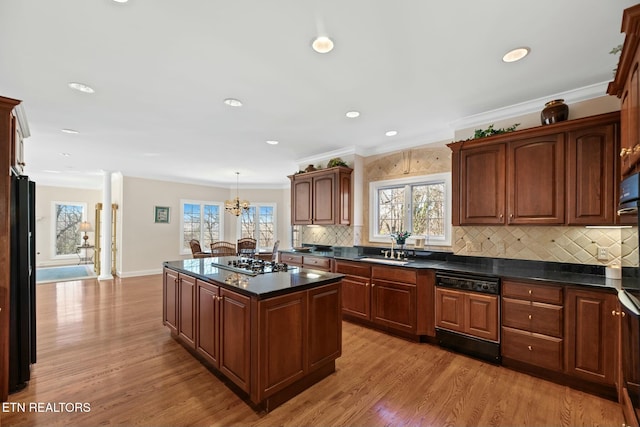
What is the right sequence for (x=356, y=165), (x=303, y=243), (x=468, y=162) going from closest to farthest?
1. (x=468, y=162)
2. (x=356, y=165)
3. (x=303, y=243)

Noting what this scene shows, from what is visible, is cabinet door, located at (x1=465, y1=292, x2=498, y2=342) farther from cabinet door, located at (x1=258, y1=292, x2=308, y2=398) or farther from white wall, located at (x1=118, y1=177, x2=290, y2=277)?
white wall, located at (x1=118, y1=177, x2=290, y2=277)

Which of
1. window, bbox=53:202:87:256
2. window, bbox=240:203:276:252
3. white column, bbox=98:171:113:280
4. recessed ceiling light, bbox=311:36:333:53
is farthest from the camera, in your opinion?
window, bbox=240:203:276:252

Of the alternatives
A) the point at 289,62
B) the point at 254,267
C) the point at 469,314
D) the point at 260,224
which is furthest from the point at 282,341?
the point at 260,224

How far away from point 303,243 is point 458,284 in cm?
319

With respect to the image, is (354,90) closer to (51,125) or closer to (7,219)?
(7,219)

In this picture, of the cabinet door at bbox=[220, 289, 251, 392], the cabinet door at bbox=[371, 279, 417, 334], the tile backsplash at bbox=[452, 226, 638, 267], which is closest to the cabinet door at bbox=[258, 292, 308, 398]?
the cabinet door at bbox=[220, 289, 251, 392]

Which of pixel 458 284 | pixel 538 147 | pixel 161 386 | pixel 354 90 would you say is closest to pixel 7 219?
pixel 161 386

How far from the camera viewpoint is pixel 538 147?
2758 mm

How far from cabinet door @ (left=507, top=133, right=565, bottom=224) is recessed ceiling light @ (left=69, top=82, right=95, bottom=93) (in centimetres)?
413

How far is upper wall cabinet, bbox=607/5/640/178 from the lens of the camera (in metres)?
1.50

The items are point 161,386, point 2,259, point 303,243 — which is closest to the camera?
point 2,259

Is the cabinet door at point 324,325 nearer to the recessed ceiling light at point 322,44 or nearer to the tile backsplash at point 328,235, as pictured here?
the recessed ceiling light at point 322,44

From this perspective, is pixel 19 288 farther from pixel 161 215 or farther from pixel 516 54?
pixel 161 215

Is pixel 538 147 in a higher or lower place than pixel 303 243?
higher
